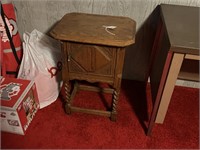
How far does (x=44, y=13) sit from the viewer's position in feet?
4.53

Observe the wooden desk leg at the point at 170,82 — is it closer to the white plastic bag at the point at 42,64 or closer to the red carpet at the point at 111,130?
the red carpet at the point at 111,130

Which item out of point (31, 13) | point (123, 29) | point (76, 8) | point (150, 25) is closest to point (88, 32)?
point (123, 29)

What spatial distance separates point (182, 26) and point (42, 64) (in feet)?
2.97

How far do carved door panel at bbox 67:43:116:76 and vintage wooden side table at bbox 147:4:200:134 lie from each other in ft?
0.90

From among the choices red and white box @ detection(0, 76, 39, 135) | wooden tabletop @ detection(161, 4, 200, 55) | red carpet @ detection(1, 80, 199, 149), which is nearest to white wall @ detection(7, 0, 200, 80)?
wooden tabletop @ detection(161, 4, 200, 55)

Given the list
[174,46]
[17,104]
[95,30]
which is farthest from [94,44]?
[17,104]

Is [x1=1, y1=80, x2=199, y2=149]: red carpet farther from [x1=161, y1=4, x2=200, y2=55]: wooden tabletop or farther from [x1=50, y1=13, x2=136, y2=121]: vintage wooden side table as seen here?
[x1=161, y1=4, x2=200, y2=55]: wooden tabletop

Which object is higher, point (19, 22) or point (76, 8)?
point (76, 8)

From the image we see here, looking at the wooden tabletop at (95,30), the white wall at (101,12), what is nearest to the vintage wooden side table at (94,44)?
the wooden tabletop at (95,30)

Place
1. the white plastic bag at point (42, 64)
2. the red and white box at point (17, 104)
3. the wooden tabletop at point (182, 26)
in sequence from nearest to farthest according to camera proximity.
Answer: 1. the wooden tabletop at point (182, 26)
2. the red and white box at point (17, 104)
3. the white plastic bag at point (42, 64)

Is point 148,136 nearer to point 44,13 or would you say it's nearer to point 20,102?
point 20,102

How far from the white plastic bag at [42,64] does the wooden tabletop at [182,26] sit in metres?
0.79

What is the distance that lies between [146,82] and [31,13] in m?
1.09

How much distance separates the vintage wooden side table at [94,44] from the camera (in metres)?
0.92
